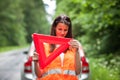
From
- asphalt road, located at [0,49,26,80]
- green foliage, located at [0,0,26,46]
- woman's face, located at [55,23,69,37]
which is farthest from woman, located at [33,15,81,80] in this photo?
green foliage, located at [0,0,26,46]

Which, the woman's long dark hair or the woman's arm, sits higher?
the woman's long dark hair

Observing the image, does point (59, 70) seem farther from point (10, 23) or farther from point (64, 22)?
point (10, 23)

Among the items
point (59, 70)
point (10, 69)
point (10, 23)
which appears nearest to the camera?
point (59, 70)

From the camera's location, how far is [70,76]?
3539mm

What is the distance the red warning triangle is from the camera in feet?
11.6

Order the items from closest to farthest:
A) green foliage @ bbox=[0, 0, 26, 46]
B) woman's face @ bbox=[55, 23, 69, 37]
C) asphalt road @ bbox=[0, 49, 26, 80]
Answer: woman's face @ bbox=[55, 23, 69, 37] < asphalt road @ bbox=[0, 49, 26, 80] < green foliage @ bbox=[0, 0, 26, 46]

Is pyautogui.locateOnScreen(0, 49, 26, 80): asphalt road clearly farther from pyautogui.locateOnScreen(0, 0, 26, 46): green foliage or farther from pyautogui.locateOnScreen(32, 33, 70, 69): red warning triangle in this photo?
pyautogui.locateOnScreen(0, 0, 26, 46): green foliage

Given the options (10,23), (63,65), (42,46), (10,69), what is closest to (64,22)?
(42,46)

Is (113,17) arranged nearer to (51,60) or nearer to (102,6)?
(102,6)

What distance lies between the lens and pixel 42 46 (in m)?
3.58

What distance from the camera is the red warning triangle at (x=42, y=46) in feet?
11.6

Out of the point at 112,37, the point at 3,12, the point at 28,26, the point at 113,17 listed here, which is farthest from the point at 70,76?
the point at 28,26

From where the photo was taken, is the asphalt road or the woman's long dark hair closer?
the woman's long dark hair

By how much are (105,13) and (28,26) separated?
7626cm
